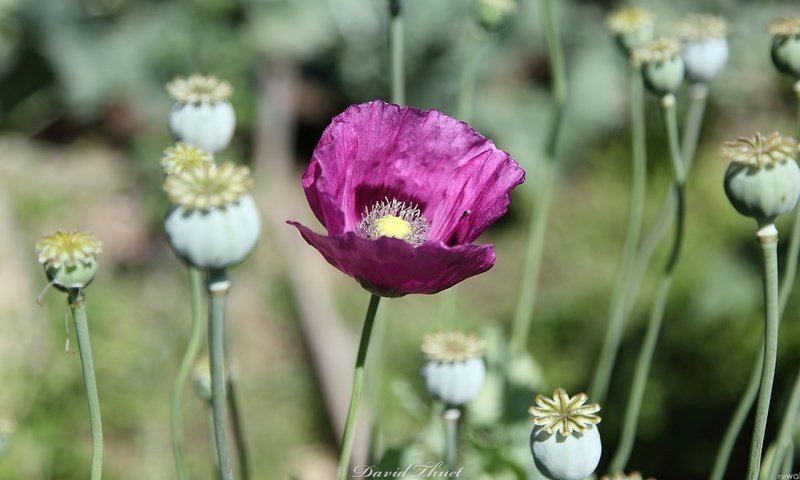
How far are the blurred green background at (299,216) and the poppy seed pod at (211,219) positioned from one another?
85 cm

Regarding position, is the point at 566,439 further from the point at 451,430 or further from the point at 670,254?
the point at 670,254

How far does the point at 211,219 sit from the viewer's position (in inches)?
18.1

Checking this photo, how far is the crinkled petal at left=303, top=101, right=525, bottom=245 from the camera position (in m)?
0.59

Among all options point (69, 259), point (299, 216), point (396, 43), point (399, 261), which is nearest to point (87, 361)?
point (69, 259)

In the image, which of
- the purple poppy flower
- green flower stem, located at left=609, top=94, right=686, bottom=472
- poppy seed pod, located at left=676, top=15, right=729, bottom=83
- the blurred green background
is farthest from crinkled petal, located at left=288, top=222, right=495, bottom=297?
the blurred green background

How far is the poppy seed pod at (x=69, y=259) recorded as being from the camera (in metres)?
0.52

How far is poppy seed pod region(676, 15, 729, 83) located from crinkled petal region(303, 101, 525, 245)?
23 centimetres

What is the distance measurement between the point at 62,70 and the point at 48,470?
1201 millimetres

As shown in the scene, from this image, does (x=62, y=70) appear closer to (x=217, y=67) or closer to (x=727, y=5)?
(x=217, y=67)

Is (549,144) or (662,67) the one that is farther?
(549,144)

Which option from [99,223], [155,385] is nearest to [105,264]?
[99,223]

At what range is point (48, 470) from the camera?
53.5 inches

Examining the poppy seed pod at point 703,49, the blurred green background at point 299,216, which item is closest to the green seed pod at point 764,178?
the poppy seed pod at point 703,49

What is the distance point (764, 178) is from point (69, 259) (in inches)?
14.7
